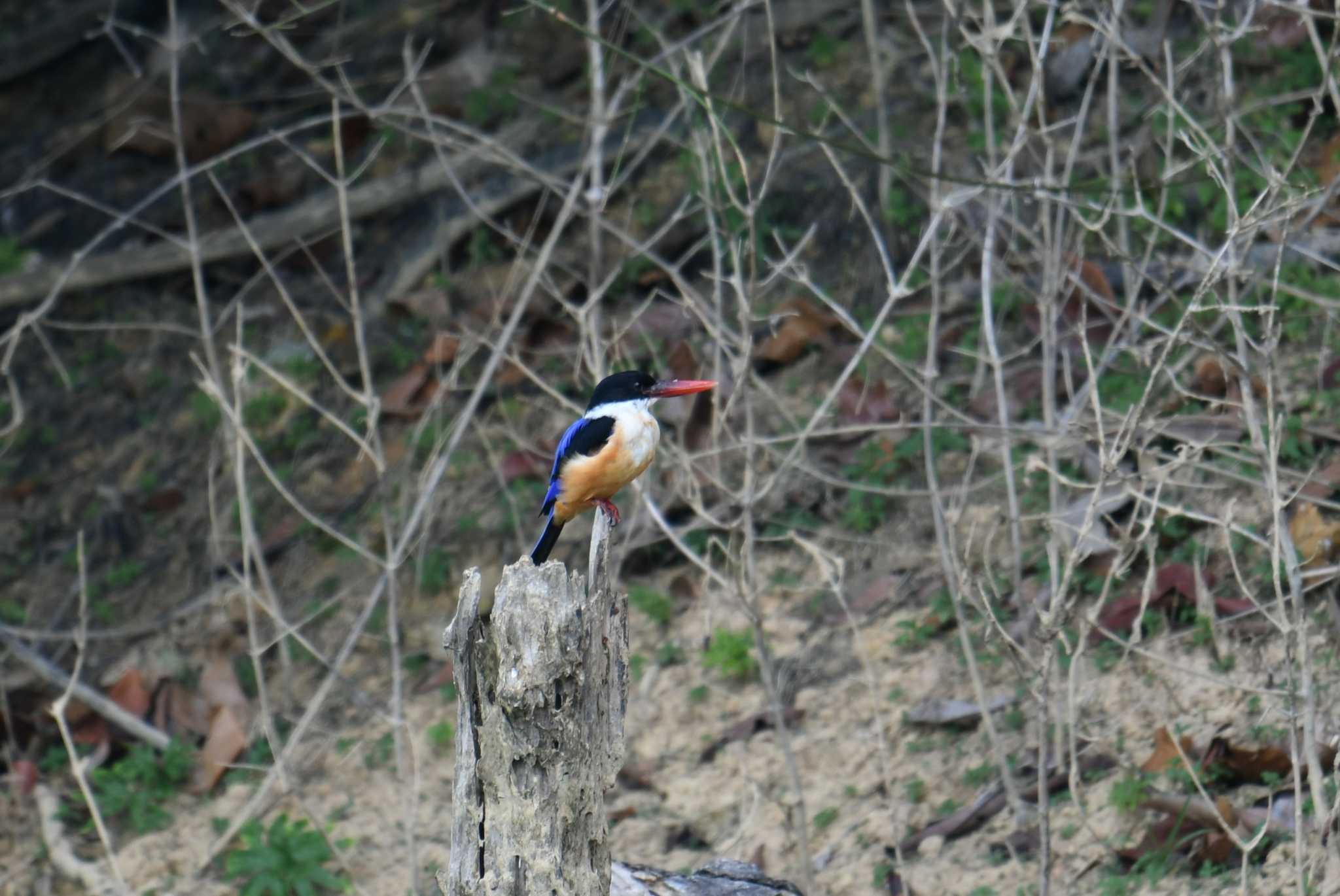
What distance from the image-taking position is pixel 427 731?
6113mm

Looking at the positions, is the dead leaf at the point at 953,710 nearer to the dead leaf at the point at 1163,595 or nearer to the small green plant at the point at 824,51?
the dead leaf at the point at 1163,595

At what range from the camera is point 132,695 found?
21.6 feet

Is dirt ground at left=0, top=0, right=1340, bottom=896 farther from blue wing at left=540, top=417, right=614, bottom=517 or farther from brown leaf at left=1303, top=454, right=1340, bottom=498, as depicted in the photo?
blue wing at left=540, top=417, right=614, bottom=517

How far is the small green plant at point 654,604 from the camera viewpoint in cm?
625

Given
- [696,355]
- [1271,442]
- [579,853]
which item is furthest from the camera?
[696,355]

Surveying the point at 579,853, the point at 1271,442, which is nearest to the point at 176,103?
the point at 579,853

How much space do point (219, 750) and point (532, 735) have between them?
11.7ft

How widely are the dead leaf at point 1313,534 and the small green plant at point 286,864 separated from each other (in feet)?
11.5

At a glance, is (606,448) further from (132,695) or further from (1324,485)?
(132,695)

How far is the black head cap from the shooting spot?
403 cm

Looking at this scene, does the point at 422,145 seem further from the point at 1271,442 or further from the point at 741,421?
the point at 1271,442

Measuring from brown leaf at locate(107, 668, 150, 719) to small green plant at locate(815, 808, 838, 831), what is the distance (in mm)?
3113

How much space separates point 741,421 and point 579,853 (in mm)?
3623

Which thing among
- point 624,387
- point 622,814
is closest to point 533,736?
point 624,387
